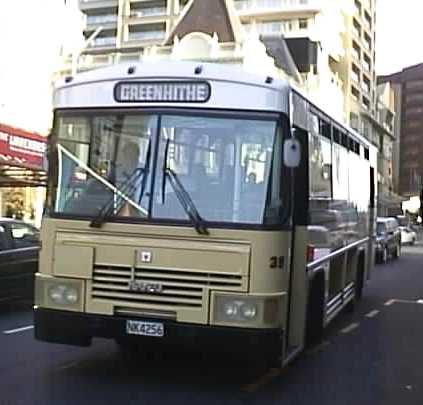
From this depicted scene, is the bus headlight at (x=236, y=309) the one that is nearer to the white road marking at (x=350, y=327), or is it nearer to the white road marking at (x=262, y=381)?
the white road marking at (x=262, y=381)

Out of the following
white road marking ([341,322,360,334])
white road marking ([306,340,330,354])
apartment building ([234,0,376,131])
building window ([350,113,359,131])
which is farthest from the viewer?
building window ([350,113,359,131])

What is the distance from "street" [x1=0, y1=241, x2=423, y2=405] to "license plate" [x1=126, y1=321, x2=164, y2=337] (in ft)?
1.78

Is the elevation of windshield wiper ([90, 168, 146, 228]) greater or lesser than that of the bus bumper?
greater

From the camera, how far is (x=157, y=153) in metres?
7.69

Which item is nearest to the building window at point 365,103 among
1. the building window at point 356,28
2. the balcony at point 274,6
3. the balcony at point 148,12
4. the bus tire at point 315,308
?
the building window at point 356,28

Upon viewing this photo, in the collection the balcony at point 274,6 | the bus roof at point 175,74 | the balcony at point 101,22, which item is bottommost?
the bus roof at point 175,74

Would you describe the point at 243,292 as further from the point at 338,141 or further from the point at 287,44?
the point at 287,44

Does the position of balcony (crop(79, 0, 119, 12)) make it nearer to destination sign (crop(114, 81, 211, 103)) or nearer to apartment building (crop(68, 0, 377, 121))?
apartment building (crop(68, 0, 377, 121))

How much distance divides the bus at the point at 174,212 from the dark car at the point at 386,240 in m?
23.2

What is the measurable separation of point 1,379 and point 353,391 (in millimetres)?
3330

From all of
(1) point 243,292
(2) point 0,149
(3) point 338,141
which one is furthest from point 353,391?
(2) point 0,149

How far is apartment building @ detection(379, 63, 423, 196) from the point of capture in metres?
142

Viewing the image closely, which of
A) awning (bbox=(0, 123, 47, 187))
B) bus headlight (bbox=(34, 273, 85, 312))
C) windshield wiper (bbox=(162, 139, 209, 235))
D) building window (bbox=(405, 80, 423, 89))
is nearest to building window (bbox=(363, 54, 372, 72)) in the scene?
building window (bbox=(405, 80, 423, 89))

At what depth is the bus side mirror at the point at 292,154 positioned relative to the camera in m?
7.51
